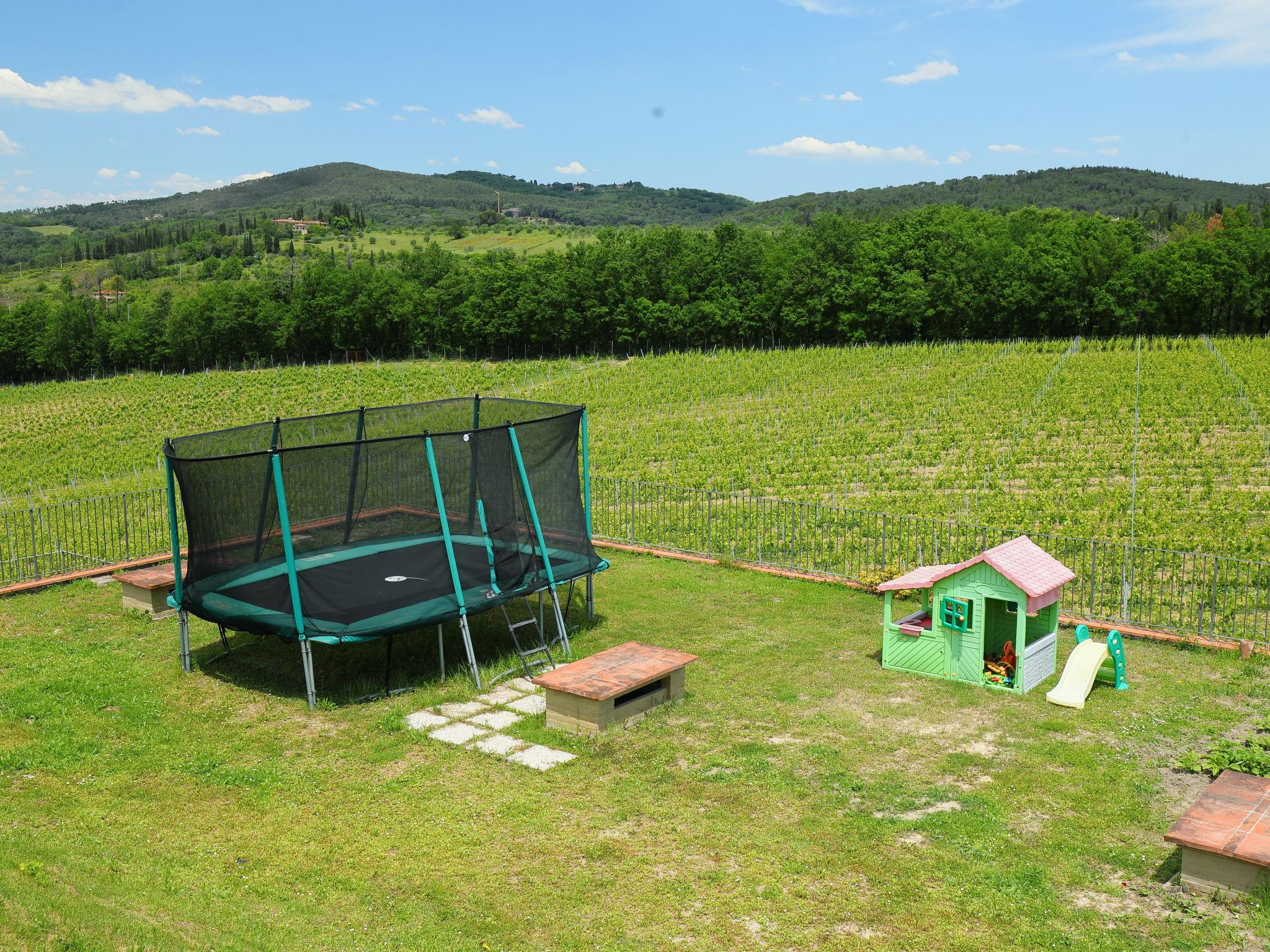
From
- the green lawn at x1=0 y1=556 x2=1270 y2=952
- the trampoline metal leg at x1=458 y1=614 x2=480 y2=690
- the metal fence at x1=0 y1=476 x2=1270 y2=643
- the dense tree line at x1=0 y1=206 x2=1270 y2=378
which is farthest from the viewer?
the dense tree line at x1=0 y1=206 x2=1270 y2=378

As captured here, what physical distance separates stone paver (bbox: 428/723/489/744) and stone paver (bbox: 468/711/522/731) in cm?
11

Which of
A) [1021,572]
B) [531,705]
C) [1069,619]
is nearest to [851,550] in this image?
[1069,619]

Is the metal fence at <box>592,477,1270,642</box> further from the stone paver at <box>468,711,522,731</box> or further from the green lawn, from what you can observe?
the stone paver at <box>468,711,522,731</box>

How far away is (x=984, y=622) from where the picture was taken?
39.3 feet

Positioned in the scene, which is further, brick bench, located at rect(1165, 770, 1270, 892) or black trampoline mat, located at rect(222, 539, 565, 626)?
black trampoline mat, located at rect(222, 539, 565, 626)

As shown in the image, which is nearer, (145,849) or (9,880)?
(9,880)

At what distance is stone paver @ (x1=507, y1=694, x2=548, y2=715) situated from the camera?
11086mm

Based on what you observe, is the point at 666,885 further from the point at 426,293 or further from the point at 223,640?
the point at 426,293

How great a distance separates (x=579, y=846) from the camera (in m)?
8.01

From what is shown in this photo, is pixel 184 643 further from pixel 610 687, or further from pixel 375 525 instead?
pixel 610 687

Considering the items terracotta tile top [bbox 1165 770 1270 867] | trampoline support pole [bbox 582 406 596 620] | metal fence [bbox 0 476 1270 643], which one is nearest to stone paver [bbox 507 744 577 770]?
trampoline support pole [bbox 582 406 596 620]

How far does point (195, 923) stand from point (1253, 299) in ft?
263

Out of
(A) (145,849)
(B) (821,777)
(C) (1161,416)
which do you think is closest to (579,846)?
(B) (821,777)

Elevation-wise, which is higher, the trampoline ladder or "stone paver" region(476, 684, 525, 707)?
the trampoline ladder
